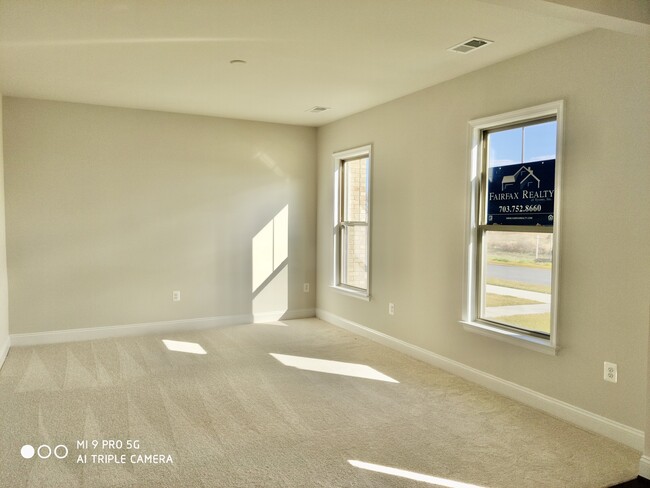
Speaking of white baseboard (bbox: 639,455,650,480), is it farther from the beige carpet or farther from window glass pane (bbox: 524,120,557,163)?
window glass pane (bbox: 524,120,557,163)

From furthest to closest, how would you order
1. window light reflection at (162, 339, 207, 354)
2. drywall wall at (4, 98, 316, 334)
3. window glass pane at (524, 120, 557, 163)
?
drywall wall at (4, 98, 316, 334) → window light reflection at (162, 339, 207, 354) → window glass pane at (524, 120, 557, 163)

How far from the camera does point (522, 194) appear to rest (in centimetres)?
363

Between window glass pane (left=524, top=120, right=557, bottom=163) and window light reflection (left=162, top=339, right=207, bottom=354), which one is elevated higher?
window glass pane (left=524, top=120, right=557, bottom=163)

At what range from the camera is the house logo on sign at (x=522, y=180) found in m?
3.53

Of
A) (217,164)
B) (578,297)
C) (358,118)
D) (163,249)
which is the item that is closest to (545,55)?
(578,297)

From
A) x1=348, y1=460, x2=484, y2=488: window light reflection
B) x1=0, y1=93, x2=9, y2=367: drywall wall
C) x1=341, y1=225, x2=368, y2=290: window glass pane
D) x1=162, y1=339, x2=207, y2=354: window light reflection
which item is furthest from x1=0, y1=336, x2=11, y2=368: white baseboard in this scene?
x1=341, y1=225, x2=368, y2=290: window glass pane

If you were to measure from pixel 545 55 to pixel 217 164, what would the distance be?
376 centimetres

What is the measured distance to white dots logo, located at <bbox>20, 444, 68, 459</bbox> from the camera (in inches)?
107

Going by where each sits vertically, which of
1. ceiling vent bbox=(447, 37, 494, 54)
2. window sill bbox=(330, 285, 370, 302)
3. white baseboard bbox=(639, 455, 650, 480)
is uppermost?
ceiling vent bbox=(447, 37, 494, 54)

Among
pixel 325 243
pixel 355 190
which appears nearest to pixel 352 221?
pixel 355 190

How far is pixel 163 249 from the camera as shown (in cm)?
561

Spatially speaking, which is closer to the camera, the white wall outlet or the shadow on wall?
the white wall outlet

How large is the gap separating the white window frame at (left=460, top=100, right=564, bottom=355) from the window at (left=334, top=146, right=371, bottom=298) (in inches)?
60.4

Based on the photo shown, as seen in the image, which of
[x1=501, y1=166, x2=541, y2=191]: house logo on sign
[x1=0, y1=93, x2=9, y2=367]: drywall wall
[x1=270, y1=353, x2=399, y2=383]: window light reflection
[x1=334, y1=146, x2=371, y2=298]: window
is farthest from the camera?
[x1=334, y1=146, x2=371, y2=298]: window
